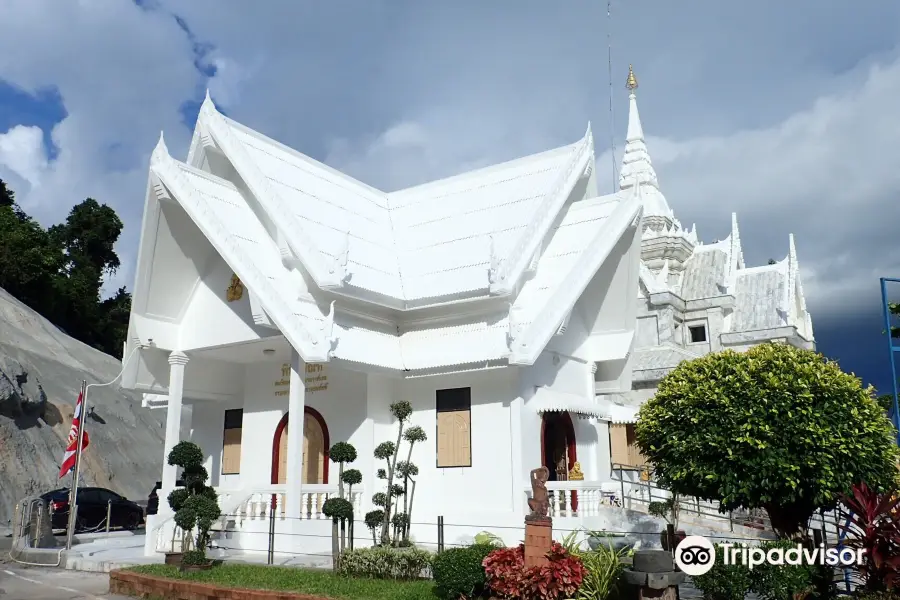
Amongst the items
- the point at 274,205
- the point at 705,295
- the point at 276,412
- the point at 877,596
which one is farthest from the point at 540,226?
the point at 705,295

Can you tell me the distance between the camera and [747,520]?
19031mm

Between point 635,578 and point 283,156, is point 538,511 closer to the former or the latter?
point 635,578

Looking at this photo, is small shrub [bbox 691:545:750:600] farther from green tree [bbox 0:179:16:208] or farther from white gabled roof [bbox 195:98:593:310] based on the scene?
green tree [bbox 0:179:16:208]

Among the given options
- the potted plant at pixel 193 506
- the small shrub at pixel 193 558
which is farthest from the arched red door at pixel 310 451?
the small shrub at pixel 193 558

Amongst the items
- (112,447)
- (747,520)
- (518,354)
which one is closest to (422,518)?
(518,354)

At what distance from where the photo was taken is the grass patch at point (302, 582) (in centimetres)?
950

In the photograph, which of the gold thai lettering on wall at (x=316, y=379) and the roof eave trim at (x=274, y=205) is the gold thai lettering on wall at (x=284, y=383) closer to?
the gold thai lettering on wall at (x=316, y=379)

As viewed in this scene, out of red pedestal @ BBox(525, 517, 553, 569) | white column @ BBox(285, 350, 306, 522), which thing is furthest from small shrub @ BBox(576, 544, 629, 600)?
white column @ BBox(285, 350, 306, 522)

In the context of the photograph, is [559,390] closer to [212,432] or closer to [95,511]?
[212,432]

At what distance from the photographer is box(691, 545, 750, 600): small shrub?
833cm

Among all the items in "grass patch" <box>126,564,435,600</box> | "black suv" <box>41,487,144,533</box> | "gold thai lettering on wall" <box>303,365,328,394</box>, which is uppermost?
"gold thai lettering on wall" <box>303,365,328,394</box>

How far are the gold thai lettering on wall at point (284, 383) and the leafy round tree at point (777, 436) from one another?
9.01 meters

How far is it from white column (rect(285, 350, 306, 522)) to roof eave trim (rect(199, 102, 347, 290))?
165 centimetres

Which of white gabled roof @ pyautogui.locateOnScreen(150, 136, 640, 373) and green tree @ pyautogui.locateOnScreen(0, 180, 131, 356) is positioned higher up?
green tree @ pyautogui.locateOnScreen(0, 180, 131, 356)
